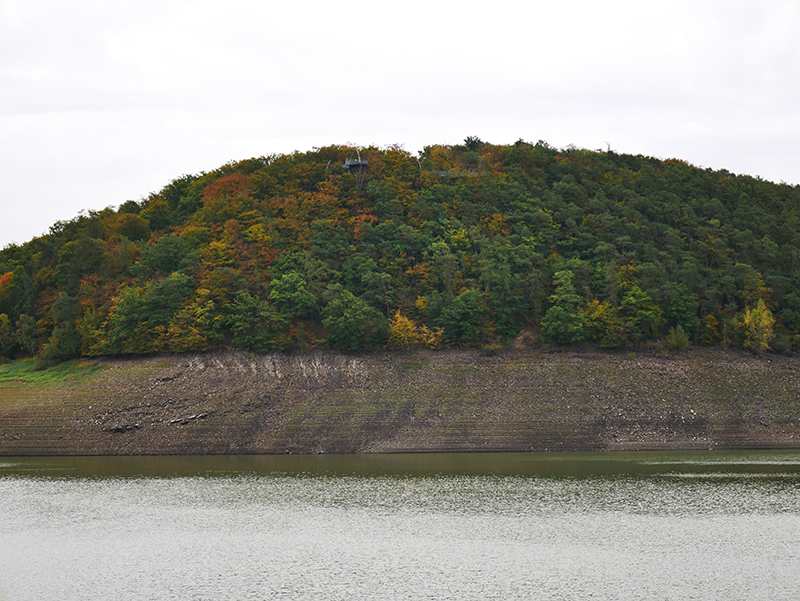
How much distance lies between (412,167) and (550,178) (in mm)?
18410

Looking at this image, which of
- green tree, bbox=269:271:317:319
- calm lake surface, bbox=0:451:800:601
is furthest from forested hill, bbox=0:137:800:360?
calm lake surface, bbox=0:451:800:601

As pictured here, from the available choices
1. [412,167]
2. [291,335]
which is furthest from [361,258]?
[412,167]

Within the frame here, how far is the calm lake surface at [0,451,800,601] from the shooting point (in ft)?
76.5

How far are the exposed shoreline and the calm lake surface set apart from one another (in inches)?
296

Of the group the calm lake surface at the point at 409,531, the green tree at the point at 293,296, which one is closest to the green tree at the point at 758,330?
the calm lake surface at the point at 409,531

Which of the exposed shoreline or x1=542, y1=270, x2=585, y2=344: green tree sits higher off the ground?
x1=542, y1=270, x2=585, y2=344: green tree

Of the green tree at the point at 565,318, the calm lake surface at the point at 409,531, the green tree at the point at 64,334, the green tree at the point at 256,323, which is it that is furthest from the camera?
the green tree at the point at 64,334

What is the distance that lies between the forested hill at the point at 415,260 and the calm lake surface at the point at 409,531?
24529 millimetres

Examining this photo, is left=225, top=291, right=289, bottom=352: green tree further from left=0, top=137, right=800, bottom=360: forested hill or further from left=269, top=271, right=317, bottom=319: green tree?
left=269, top=271, right=317, bottom=319: green tree

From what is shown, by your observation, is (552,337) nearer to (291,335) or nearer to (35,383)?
(291,335)

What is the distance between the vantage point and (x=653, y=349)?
224 ft

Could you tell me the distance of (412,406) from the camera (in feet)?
190

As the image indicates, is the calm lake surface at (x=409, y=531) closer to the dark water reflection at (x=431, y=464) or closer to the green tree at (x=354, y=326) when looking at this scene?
the dark water reflection at (x=431, y=464)

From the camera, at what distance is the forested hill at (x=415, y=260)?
7000 centimetres
